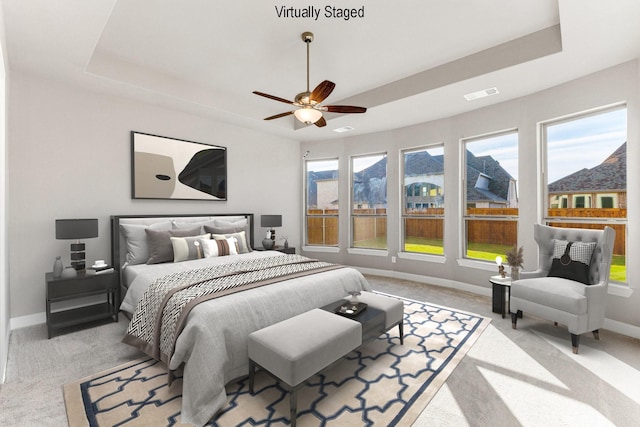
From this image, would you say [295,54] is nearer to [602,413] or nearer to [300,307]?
[300,307]

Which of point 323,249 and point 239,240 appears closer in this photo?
point 239,240

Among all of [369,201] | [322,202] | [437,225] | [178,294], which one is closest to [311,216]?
A: [322,202]

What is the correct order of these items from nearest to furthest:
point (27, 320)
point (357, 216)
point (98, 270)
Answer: point (27, 320)
point (98, 270)
point (357, 216)

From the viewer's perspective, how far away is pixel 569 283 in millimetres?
2961

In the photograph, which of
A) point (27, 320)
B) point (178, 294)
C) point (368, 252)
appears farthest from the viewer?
point (368, 252)

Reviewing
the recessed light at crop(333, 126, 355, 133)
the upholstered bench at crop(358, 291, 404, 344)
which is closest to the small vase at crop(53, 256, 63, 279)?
the upholstered bench at crop(358, 291, 404, 344)

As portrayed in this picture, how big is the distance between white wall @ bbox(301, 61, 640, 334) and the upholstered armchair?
0.42 metres

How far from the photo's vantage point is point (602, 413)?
1.89m

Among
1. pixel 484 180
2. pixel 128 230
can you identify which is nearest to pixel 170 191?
pixel 128 230

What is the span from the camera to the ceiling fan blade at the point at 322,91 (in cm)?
259

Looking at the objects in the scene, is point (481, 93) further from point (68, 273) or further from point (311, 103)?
point (68, 273)

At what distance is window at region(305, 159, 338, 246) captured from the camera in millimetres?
6207

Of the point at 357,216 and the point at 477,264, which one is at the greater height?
the point at 357,216

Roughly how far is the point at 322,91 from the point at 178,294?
2.18m
